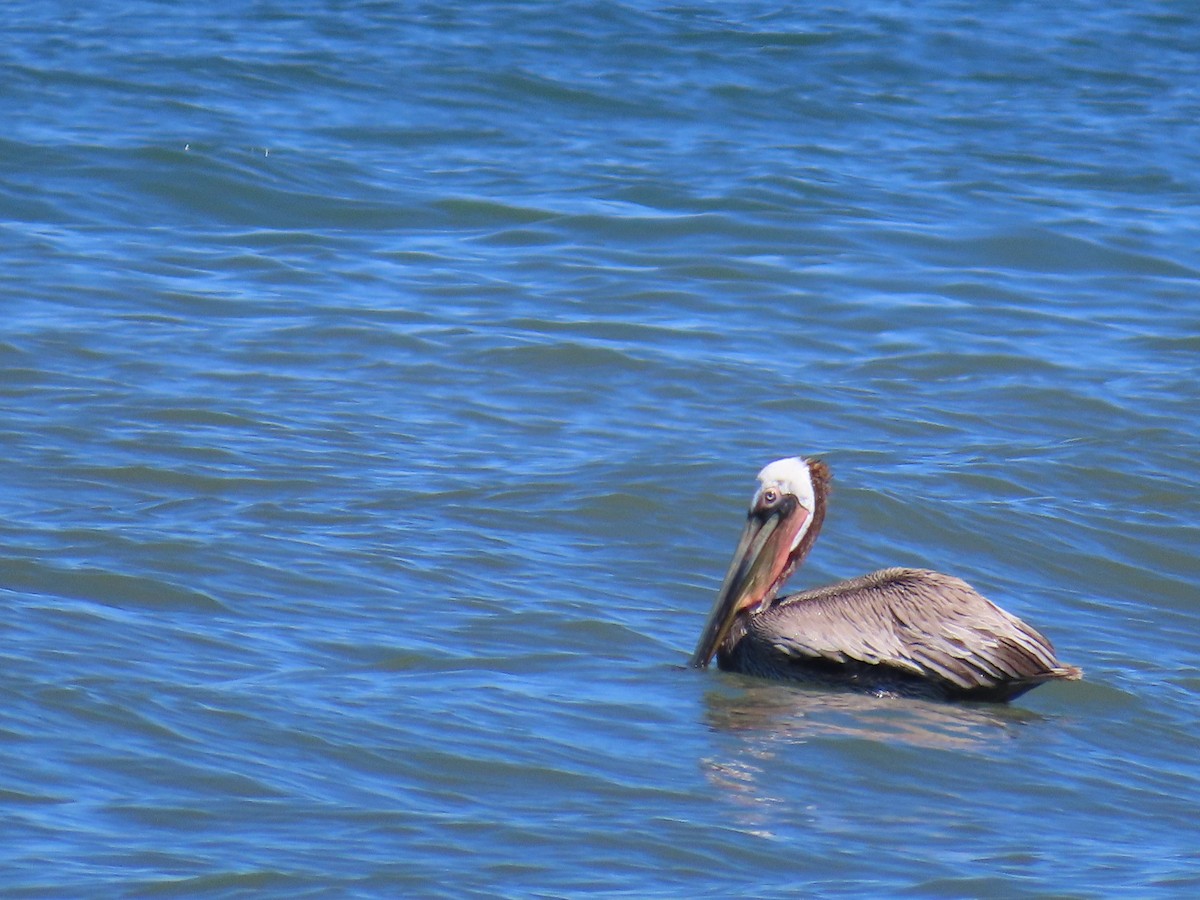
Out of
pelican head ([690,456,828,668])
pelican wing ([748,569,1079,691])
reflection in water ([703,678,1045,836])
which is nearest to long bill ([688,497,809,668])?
pelican head ([690,456,828,668])

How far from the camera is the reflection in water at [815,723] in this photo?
502 cm

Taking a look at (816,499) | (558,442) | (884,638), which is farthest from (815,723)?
(558,442)

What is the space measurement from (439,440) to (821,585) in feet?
5.72

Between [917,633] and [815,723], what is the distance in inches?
23.2

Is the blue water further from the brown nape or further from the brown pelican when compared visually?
the brown nape

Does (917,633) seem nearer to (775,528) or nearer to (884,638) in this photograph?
(884,638)

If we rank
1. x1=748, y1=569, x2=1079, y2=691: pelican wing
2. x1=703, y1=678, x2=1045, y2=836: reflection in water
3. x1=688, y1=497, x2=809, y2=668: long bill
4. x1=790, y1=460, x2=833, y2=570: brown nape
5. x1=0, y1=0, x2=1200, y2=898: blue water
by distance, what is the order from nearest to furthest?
x1=0, y1=0, x2=1200, y2=898: blue water → x1=703, y1=678, x2=1045, y2=836: reflection in water → x1=748, y1=569, x2=1079, y2=691: pelican wing → x1=688, y1=497, x2=809, y2=668: long bill → x1=790, y1=460, x2=833, y2=570: brown nape

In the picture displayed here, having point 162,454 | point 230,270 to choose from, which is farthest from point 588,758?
point 230,270

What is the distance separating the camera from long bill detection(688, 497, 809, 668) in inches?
251

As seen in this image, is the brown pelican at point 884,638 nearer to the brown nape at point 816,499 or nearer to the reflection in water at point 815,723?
the reflection in water at point 815,723

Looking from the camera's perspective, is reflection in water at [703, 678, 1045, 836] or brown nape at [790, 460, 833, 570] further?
brown nape at [790, 460, 833, 570]

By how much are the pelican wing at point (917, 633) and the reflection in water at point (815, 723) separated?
0.11 metres

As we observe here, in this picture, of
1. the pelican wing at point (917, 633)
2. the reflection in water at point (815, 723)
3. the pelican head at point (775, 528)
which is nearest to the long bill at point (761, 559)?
the pelican head at point (775, 528)

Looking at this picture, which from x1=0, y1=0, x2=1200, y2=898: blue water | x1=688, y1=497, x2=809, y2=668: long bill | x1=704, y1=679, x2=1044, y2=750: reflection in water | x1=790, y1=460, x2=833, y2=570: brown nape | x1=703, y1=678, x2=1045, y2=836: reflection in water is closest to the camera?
x1=0, y1=0, x2=1200, y2=898: blue water
